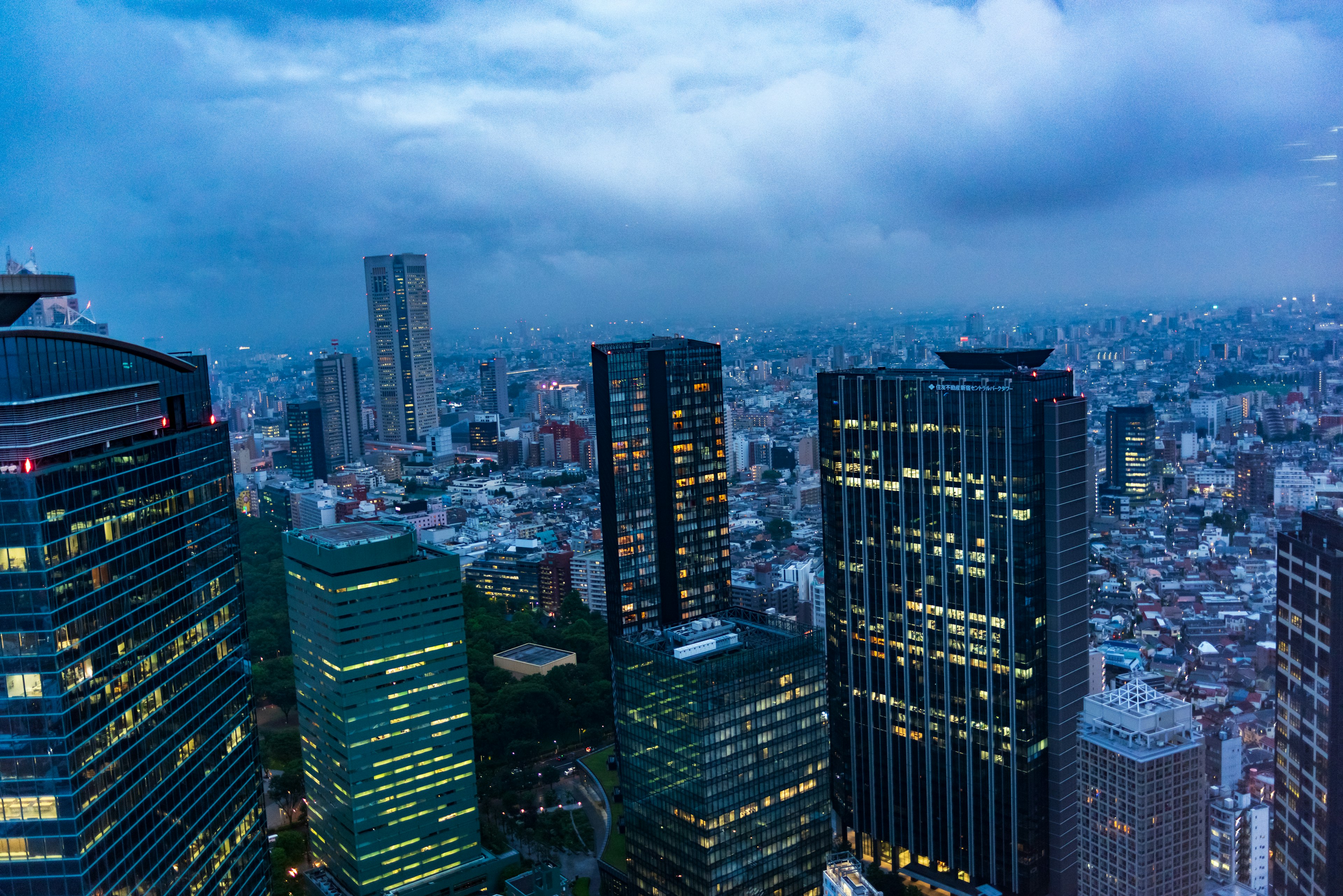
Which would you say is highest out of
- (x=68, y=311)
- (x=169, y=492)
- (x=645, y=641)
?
(x=68, y=311)

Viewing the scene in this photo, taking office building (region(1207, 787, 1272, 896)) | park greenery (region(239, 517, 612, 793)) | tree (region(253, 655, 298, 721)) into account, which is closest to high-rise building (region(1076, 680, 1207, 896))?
office building (region(1207, 787, 1272, 896))

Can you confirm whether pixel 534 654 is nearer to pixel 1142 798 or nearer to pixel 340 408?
pixel 1142 798

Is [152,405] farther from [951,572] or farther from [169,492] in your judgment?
[951,572]

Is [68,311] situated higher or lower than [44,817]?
higher

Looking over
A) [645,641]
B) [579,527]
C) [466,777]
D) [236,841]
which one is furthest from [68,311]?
[579,527]

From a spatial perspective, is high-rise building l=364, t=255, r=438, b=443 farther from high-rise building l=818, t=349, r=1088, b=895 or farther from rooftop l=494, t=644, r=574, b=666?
high-rise building l=818, t=349, r=1088, b=895

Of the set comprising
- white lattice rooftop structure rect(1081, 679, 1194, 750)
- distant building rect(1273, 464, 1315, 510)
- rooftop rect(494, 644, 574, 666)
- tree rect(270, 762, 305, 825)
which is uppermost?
distant building rect(1273, 464, 1315, 510)
